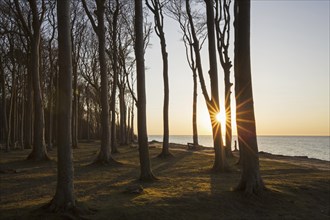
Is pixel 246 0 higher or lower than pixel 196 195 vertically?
higher

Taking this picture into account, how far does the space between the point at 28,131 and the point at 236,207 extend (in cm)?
2534

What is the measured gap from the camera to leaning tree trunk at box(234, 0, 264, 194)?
11.3 m

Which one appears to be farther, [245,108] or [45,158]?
[45,158]

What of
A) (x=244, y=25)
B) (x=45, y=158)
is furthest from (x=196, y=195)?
(x=45, y=158)

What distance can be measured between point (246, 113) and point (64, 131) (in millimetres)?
5783

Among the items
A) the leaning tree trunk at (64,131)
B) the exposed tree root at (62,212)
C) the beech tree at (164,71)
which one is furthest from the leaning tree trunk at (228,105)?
the exposed tree root at (62,212)

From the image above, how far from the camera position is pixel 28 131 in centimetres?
3155

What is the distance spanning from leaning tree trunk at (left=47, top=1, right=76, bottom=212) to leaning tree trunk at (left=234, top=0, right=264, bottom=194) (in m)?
5.27

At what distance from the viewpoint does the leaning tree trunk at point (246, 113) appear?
11.3 meters

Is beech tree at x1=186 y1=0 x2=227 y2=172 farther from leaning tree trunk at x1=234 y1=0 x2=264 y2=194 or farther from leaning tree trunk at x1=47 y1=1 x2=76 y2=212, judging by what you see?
leaning tree trunk at x1=47 y1=1 x2=76 y2=212

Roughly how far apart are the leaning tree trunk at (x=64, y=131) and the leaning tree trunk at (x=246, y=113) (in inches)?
208

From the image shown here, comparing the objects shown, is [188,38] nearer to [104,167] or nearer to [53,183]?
[104,167]

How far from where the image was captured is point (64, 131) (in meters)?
8.43

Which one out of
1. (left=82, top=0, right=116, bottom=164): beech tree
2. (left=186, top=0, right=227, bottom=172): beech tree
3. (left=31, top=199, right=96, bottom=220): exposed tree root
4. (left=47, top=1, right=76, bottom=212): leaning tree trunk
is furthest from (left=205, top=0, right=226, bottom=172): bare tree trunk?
(left=31, top=199, right=96, bottom=220): exposed tree root
